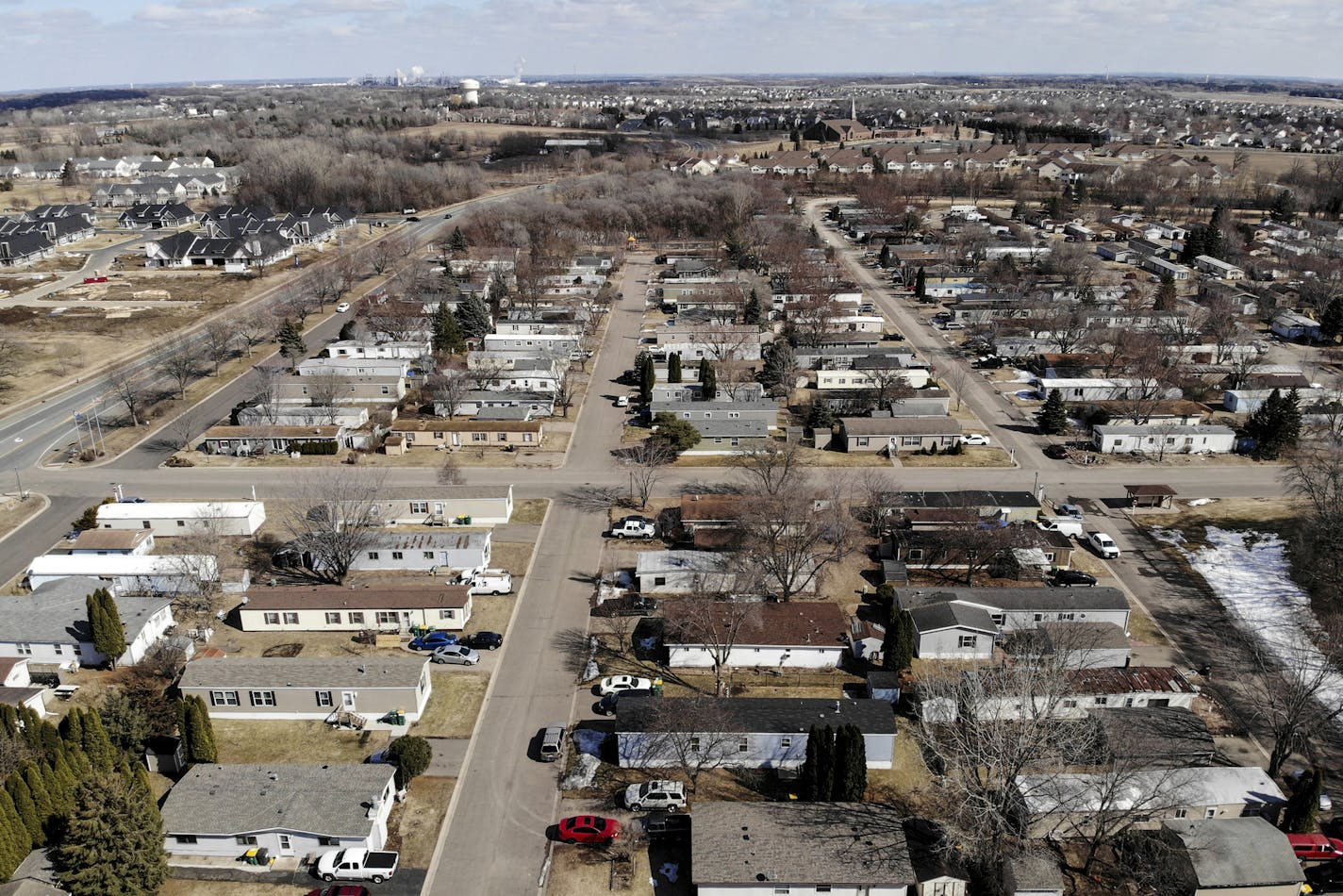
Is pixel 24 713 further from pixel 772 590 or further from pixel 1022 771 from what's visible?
pixel 1022 771

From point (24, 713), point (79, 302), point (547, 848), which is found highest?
point (79, 302)

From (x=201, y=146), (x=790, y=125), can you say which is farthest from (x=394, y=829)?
(x=790, y=125)

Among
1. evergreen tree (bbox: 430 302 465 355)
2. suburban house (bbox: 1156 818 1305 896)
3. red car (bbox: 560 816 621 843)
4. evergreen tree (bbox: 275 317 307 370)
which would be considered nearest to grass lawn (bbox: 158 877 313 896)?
red car (bbox: 560 816 621 843)

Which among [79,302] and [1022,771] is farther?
[79,302]

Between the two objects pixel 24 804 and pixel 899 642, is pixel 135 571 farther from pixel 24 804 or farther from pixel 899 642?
pixel 899 642

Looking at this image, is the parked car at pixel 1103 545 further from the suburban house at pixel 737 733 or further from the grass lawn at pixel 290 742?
the grass lawn at pixel 290 742

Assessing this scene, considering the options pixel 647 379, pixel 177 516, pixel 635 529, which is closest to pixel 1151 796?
pixel 635 529
